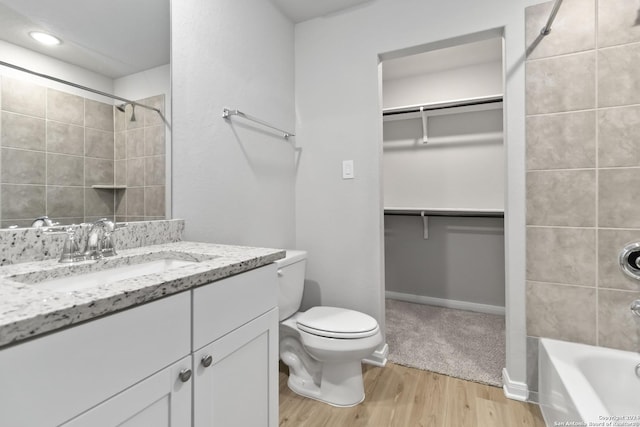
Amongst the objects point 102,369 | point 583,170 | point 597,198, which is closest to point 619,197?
point 597,198

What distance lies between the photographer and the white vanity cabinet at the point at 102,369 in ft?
1.57

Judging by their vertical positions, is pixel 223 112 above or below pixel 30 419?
above

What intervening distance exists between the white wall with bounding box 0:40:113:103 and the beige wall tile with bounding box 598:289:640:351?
7.75 feet

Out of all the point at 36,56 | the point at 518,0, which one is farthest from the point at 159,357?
the point at 518,0

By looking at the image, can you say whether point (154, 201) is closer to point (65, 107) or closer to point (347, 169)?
point (65, 107)

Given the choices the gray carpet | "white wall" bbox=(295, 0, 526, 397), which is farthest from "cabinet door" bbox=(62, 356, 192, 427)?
the gray carpet

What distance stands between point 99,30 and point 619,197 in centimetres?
232

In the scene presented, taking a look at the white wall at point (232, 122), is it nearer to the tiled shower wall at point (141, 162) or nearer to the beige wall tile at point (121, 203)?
the tiled shower wall at point (141, 162)

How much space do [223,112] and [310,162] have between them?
0.74 m

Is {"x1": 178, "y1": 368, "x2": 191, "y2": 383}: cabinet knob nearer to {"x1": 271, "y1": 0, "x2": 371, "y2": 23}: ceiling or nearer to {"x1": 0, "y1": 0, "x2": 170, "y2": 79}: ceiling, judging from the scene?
{"x1": 0, "y1": 0, "x2": 170, "y2": 79}: ceiling

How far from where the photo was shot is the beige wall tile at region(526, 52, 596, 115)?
148 centimetres

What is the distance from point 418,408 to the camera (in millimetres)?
1563

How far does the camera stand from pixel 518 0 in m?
1.62

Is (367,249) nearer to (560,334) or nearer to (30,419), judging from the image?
(560,334)
